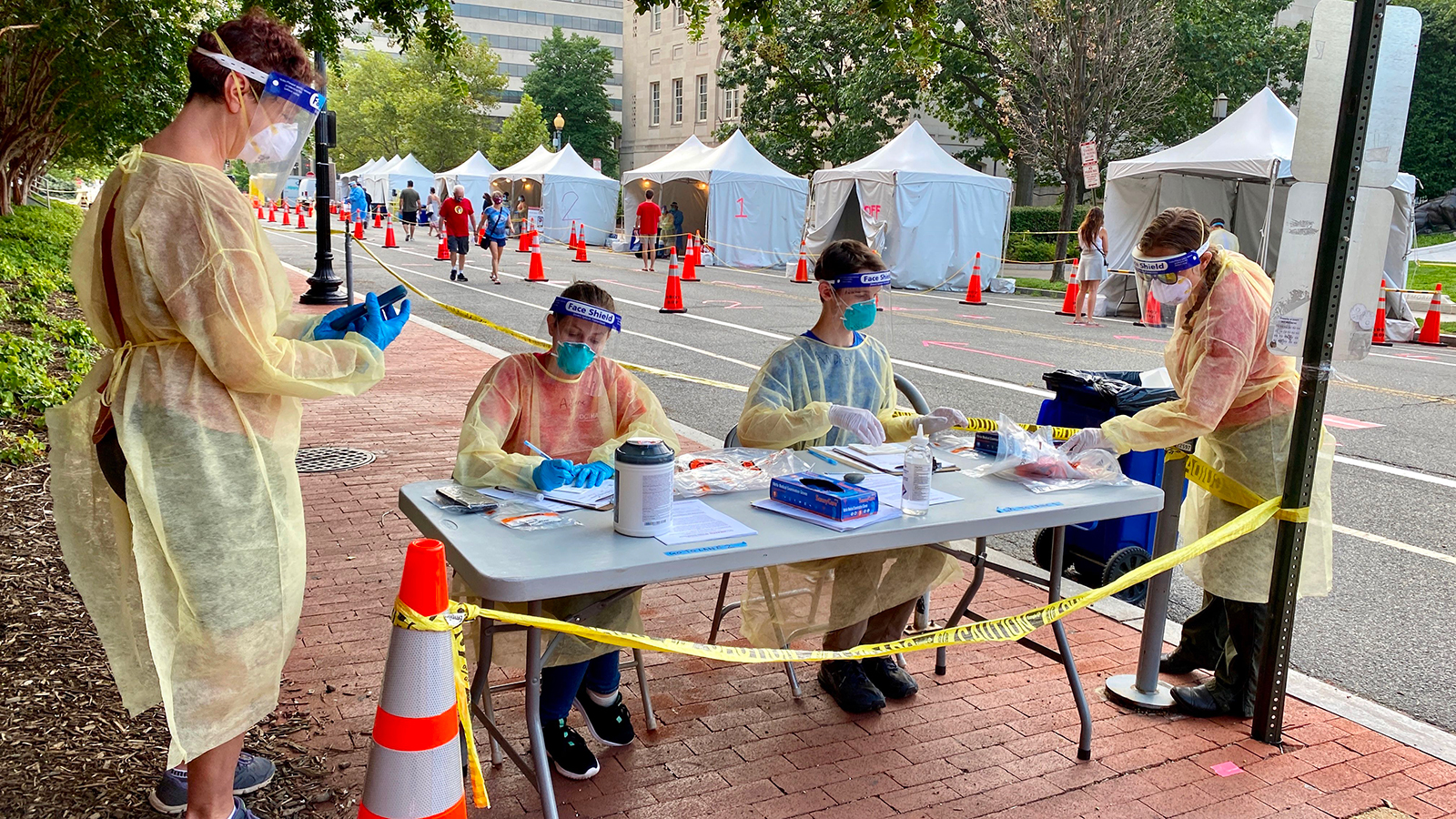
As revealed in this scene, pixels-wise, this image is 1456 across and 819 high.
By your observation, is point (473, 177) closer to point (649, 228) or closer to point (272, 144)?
point (649, 228)

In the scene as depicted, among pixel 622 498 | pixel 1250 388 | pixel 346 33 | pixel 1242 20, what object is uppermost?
pixel 1242 20

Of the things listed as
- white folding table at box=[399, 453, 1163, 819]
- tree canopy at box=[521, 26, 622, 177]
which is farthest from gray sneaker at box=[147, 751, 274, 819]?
tree canopy at box=[521, 26, 622, 177]

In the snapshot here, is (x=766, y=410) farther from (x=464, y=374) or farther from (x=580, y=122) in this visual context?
(x=580, y=122)

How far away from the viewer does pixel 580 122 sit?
73.4 m

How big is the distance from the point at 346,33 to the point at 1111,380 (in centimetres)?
862

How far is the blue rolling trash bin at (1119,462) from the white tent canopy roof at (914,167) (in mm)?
19324

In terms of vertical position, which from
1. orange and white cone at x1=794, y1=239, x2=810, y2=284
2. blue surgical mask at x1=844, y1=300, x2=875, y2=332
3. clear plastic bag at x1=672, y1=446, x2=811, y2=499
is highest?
blue surgical mask at x1=844, y1=300, x2=875, y2=332

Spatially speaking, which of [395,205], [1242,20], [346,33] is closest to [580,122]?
[395,205]

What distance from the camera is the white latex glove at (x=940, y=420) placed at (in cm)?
411

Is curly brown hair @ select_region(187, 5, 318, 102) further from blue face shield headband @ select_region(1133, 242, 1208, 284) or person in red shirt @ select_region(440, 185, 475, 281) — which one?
person in red shirt @ select_region(440, 185, 475, 281)

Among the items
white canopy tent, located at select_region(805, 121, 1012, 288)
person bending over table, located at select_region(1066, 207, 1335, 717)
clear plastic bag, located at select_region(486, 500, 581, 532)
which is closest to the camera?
clear plastic bag, located at select_region(486, 500, 581, 532)

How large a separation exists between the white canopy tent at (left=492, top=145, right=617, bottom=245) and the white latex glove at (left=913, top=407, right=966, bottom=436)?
34319 mm

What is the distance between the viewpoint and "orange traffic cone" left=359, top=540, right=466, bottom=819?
217 cm

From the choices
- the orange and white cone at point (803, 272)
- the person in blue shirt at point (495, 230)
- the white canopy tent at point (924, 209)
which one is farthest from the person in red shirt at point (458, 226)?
the white canopy tent at point (924, 209)
